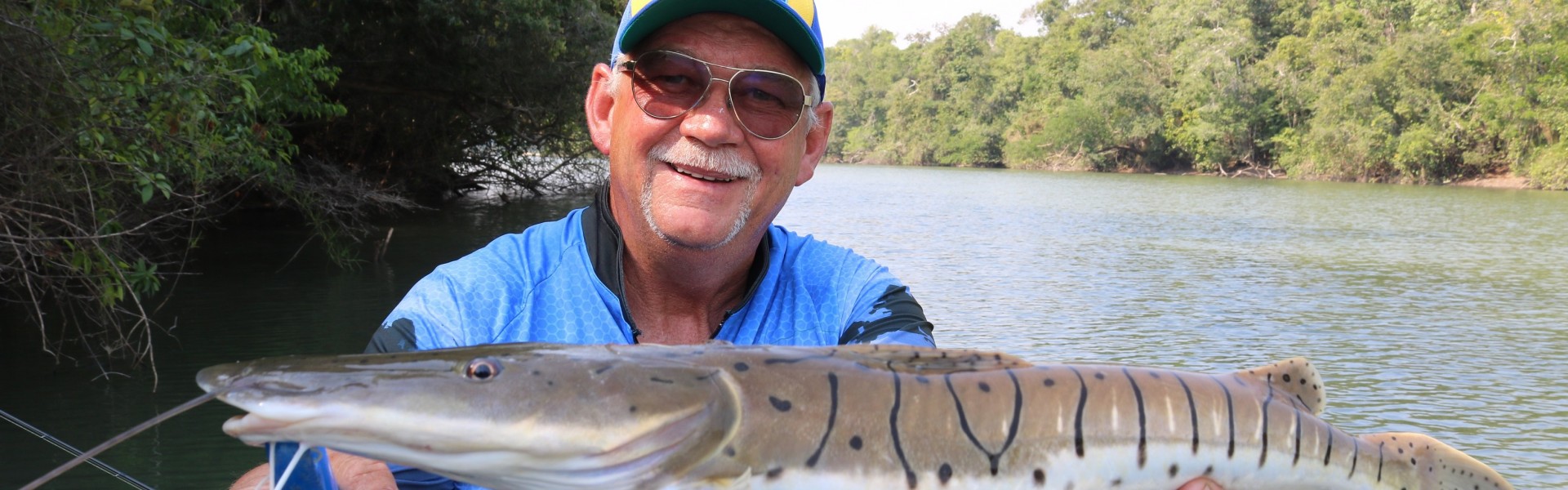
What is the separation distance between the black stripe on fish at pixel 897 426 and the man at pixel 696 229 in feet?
2.21

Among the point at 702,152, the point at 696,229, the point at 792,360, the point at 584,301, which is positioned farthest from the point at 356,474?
the point at 702,152

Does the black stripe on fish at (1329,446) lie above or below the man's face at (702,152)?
below

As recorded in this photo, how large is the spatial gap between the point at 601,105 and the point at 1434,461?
230 centimetres

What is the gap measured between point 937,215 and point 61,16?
27.3m

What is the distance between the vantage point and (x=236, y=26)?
1086 centimetres

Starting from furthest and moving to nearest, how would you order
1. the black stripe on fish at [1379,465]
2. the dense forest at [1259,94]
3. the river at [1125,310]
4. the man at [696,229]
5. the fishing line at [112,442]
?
1. the dense forest at [1259,94]
2. the river at [1125,310]
3. the man at [696,229]
4. the black stripe on fish at [1379,465]
5. the fishing line at [112,442]

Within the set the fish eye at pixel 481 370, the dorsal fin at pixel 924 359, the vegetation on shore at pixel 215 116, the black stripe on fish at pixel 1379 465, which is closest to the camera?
the fish eye at pixel 481 370

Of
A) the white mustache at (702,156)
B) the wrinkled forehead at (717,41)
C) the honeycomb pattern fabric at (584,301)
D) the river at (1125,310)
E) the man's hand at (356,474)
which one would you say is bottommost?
the river at (1125,310)

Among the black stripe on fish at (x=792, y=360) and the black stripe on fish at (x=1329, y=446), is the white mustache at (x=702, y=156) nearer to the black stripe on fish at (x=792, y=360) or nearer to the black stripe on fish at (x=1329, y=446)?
the black stripe on fish at (x=792, y=360)

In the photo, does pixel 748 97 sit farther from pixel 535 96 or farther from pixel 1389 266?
pixel 1389 266

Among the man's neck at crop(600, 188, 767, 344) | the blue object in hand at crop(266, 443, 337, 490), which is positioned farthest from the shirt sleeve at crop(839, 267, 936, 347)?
the blue object in hand at crop(266, 443, 337, 490)

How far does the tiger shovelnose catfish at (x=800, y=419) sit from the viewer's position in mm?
1750

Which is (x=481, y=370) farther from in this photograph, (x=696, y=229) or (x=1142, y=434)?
(x=1142, y=434)

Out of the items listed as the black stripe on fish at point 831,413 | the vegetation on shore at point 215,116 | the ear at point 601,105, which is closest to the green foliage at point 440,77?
the vegetation on shore at point 215,116
